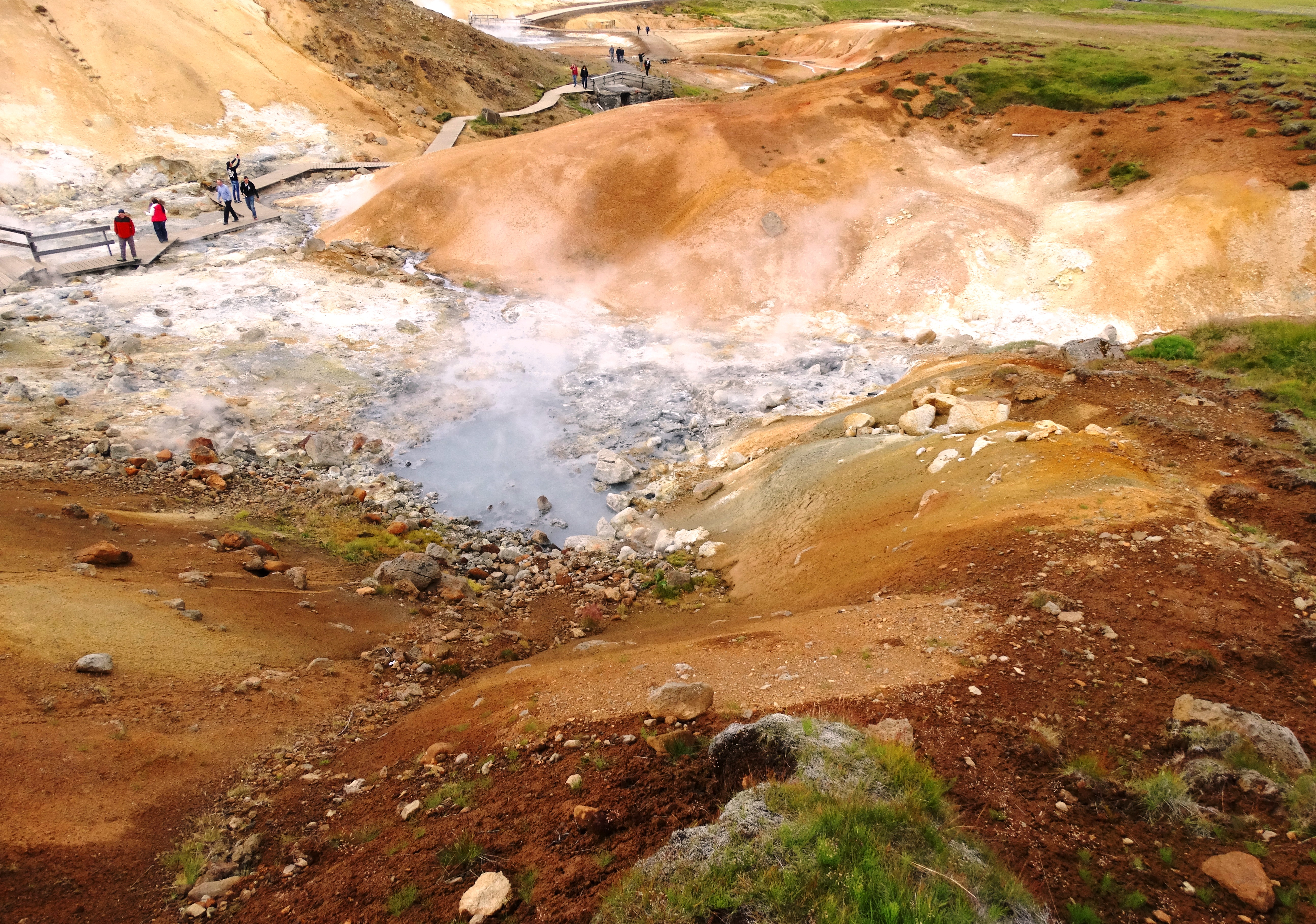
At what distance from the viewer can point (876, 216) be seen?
22.8 m

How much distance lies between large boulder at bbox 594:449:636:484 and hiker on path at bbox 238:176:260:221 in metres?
17.4

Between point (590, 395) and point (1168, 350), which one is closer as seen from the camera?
point (1168, 350)

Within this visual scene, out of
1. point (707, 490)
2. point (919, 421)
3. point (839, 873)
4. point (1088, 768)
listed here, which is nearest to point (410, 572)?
point (707, 490)

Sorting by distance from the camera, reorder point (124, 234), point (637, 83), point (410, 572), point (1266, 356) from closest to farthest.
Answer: point (410, 572) → point (1266, 356) → point (124, 234) → point (637, 83)

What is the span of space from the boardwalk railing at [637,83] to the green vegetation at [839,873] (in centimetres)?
4496

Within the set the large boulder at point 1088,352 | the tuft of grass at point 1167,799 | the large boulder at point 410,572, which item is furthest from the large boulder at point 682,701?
the large boulder at point 1088,352

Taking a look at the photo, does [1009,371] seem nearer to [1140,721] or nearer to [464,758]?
[1140,721]

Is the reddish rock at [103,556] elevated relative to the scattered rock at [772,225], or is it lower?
lower

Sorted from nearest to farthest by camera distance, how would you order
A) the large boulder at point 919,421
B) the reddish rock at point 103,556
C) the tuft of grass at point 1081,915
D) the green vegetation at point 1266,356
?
the tuft of grass at point 1081,915
the reddish rock at point 103,556
the green vegetation at point 1266,356
the large boulder at point 919,421

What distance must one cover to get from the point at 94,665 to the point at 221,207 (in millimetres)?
22387

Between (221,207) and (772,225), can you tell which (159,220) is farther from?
(772,225)

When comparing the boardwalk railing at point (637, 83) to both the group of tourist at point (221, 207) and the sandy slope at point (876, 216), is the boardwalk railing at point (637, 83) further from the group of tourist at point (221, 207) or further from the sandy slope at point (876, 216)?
the group of tourist at point (221, 207)

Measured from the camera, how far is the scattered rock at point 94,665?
705 cm

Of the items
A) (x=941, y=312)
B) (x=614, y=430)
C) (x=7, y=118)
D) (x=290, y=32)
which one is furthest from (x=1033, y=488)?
(x=290, y=32)
